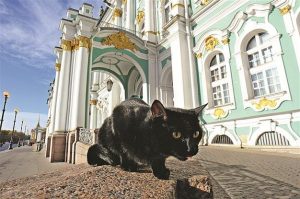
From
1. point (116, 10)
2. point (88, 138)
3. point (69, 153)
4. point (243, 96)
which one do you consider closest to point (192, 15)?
point (243, 96)

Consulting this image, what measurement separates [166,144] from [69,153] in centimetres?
918

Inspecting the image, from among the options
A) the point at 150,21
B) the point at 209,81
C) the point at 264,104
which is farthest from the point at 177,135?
the point at 150,21

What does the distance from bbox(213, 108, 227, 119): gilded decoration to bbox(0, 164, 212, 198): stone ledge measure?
8.73 m

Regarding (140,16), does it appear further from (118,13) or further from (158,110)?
(158,110)

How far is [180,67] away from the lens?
11.2 m

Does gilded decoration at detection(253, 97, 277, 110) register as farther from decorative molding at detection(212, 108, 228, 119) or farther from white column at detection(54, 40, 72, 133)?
white column at detection(54, 40, 72, 133)

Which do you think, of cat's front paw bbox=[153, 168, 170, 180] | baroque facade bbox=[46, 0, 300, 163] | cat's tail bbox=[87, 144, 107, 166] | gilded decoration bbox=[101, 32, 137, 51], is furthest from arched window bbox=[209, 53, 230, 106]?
cat's front paw bbox=[153, 168, 170, 180]

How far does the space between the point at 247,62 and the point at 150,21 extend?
8.66 metres

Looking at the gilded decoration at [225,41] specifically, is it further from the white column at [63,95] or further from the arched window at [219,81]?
the white column at [63,95]

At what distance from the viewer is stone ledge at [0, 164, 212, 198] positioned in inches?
39.5

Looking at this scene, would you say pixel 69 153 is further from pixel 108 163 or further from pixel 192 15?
pixel 192 15

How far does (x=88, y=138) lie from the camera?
29.6ft

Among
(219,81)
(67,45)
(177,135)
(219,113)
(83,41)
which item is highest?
(67,45)

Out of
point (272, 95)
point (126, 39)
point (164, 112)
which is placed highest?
point (126, 39)
